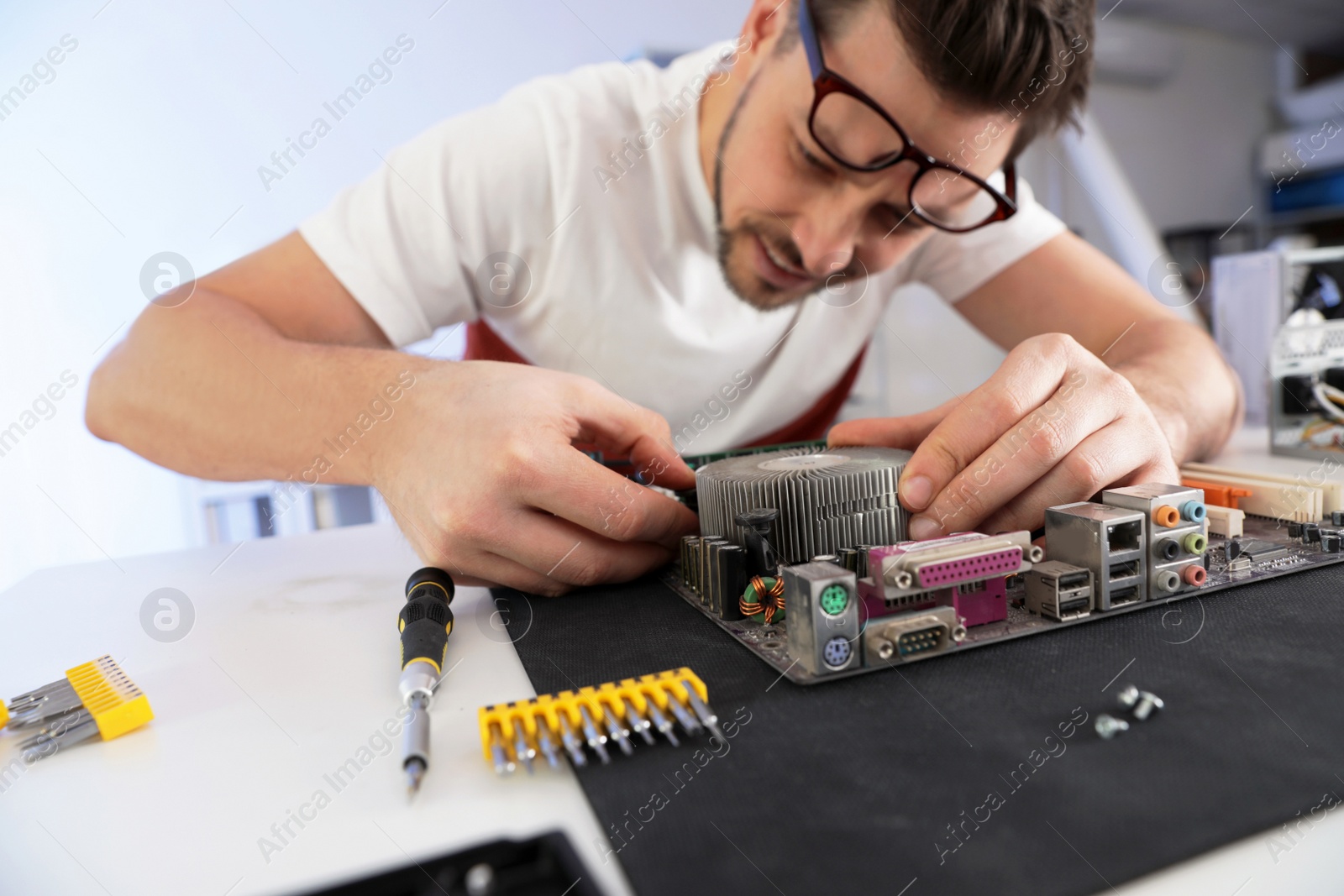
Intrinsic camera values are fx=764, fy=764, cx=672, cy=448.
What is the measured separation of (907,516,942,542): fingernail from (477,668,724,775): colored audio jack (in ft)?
1.16

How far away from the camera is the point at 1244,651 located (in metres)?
0.65

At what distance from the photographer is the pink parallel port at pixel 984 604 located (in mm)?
712

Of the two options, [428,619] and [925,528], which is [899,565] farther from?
[428,619]

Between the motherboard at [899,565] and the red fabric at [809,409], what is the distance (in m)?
1.10

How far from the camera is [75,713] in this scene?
0.65 m

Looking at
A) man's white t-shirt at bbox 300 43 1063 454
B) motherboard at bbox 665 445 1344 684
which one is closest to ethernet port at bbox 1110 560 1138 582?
motherboard at bbox 665 445 1344 684

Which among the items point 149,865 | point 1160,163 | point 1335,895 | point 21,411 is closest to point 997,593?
point 1335,895

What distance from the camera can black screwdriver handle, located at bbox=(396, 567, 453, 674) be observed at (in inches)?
27.6

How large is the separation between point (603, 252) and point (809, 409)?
2.36 feet

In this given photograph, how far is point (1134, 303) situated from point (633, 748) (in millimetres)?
1580

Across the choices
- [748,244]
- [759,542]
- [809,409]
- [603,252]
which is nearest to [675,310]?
[603,252]

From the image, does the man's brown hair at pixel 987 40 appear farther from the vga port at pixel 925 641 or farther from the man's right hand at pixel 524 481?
the vga port at pixel 925 641

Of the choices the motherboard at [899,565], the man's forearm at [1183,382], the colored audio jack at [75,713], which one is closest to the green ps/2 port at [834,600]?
the motherboard at [899,565]

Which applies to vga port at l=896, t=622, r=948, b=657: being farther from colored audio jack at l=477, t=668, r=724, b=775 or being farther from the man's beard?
the man's beard
